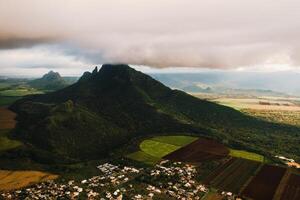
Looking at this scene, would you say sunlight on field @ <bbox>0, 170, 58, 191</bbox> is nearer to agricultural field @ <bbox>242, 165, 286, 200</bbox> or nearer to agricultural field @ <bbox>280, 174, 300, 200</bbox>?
agricultural field @ <bbox>242, 165, 286, 200</bbox>

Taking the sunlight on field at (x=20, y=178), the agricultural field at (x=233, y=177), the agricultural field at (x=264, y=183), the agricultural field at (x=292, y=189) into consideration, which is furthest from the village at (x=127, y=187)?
the agricultural field at (x=292, y=189)

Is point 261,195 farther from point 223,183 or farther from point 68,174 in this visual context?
point 68,174

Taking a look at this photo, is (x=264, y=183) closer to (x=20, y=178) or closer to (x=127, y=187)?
(x=127, y=187)

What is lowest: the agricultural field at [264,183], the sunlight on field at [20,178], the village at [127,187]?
the sunlight on field at [20,178]

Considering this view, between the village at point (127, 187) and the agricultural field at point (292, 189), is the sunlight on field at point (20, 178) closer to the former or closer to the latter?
the village at point (127, 187)

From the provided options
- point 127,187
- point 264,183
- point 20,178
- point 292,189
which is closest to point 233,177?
point 264,183

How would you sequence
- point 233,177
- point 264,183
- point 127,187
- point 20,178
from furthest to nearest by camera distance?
point 20,178, point 233,177, point 264,183, point 127,187

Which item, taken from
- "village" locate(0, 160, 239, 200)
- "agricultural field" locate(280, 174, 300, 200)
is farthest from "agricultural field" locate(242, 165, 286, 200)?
"village" locate(0, 160, 239, 200)
